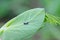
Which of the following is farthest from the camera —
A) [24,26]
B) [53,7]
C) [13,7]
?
[13,7]

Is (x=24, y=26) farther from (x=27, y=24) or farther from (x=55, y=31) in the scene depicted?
(x=55, y=31)

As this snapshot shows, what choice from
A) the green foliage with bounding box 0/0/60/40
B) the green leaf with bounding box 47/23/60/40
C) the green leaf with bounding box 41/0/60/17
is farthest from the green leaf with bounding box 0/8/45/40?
the green leaf with bounding box 47/23/60/40

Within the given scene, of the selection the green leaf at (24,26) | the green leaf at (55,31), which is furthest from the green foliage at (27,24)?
the green leaf at (55,31)

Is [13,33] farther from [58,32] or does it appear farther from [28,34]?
[58,32]

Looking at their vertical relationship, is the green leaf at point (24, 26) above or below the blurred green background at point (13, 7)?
below

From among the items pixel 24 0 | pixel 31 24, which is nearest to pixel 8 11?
pixel 24 0

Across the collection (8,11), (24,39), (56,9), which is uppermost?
(8,11)

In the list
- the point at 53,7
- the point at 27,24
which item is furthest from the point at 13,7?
the point at 27,24

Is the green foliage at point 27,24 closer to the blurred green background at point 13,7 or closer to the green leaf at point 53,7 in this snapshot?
the green leaf at point 53,7
